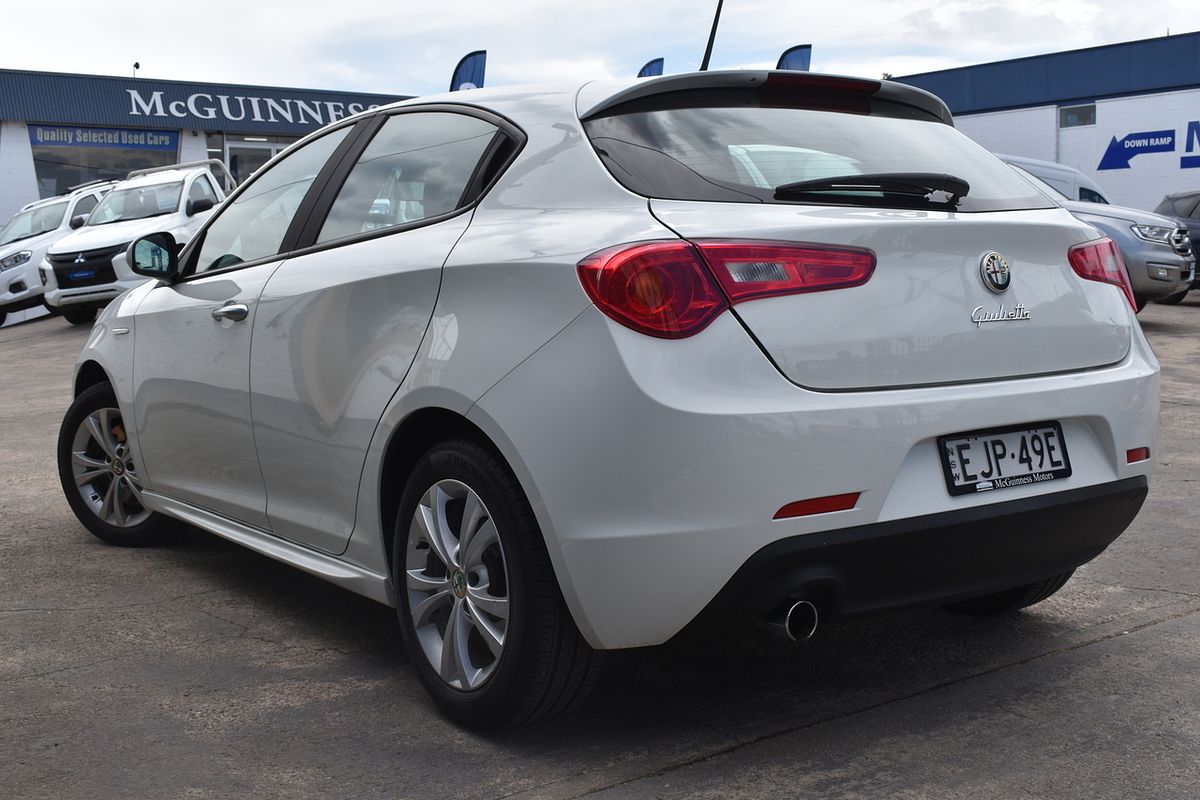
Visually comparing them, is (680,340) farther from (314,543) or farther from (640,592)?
(314,543)

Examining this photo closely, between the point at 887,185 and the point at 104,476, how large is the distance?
3.56m

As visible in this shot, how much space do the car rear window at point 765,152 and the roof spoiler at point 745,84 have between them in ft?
0.09

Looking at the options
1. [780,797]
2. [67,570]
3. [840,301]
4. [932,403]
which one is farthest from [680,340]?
[67,570]

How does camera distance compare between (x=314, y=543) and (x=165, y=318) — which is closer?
(x=314, y=543)

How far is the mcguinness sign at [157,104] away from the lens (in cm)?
3253

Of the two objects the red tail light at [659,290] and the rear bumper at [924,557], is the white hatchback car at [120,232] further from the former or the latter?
the rear bumper at [924,557]

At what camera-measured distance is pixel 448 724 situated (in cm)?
322

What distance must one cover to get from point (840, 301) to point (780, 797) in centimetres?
107

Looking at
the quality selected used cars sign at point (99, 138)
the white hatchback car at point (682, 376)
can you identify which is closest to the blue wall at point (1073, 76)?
the quality selected used cars sign at point (99, 138)

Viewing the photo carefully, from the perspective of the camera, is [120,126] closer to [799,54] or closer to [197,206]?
[197,206]

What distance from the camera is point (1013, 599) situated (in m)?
3.90

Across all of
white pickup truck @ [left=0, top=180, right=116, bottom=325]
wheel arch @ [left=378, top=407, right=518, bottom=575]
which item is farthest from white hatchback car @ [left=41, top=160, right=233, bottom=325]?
wheel arch @ [left=378, top=407, right=518, bottom=575]

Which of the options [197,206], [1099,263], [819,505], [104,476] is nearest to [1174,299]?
[197,206]

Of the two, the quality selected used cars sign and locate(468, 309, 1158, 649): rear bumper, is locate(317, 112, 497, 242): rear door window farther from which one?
the quality selected used cars sign
